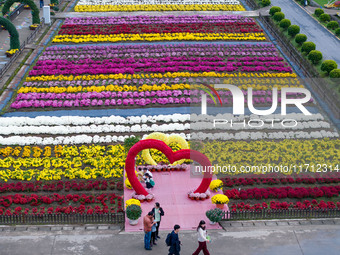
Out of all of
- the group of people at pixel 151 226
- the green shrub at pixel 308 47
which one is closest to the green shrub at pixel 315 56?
the green shrub at pixel 308 47

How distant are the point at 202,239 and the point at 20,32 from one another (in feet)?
126

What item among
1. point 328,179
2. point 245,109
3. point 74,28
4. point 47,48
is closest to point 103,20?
point 74,28

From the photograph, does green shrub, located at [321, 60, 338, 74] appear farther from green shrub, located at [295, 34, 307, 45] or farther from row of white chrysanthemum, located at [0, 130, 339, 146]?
row of white chrysanthemum, located at [0, 130, 339, 146]

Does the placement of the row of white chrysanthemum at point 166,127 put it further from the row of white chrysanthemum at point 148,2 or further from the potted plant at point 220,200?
the row of white chrysanthemum at point 148,2

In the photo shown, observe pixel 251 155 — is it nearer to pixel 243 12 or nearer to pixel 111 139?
pixel 111 139

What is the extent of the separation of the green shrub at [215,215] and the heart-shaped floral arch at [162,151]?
7.31 feet

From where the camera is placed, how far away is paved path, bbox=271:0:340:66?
1936 inches

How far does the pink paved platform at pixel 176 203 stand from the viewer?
24.8 m

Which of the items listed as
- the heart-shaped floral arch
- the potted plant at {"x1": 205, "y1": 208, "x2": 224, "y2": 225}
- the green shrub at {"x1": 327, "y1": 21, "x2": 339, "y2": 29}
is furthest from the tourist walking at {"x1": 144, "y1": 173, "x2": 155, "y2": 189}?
the green shrub at {"x1": 327, "y1": 21, "x2": 339, "y2": 29}

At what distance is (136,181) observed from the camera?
2609cm

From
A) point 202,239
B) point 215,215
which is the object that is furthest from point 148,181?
point 202,239

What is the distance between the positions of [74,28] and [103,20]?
397 cm

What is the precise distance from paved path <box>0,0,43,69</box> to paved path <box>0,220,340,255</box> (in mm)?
24315

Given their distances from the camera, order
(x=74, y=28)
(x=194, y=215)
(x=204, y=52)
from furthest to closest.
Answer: (x=74, y=28), (x=204, y=52), (x=194, y=215)
